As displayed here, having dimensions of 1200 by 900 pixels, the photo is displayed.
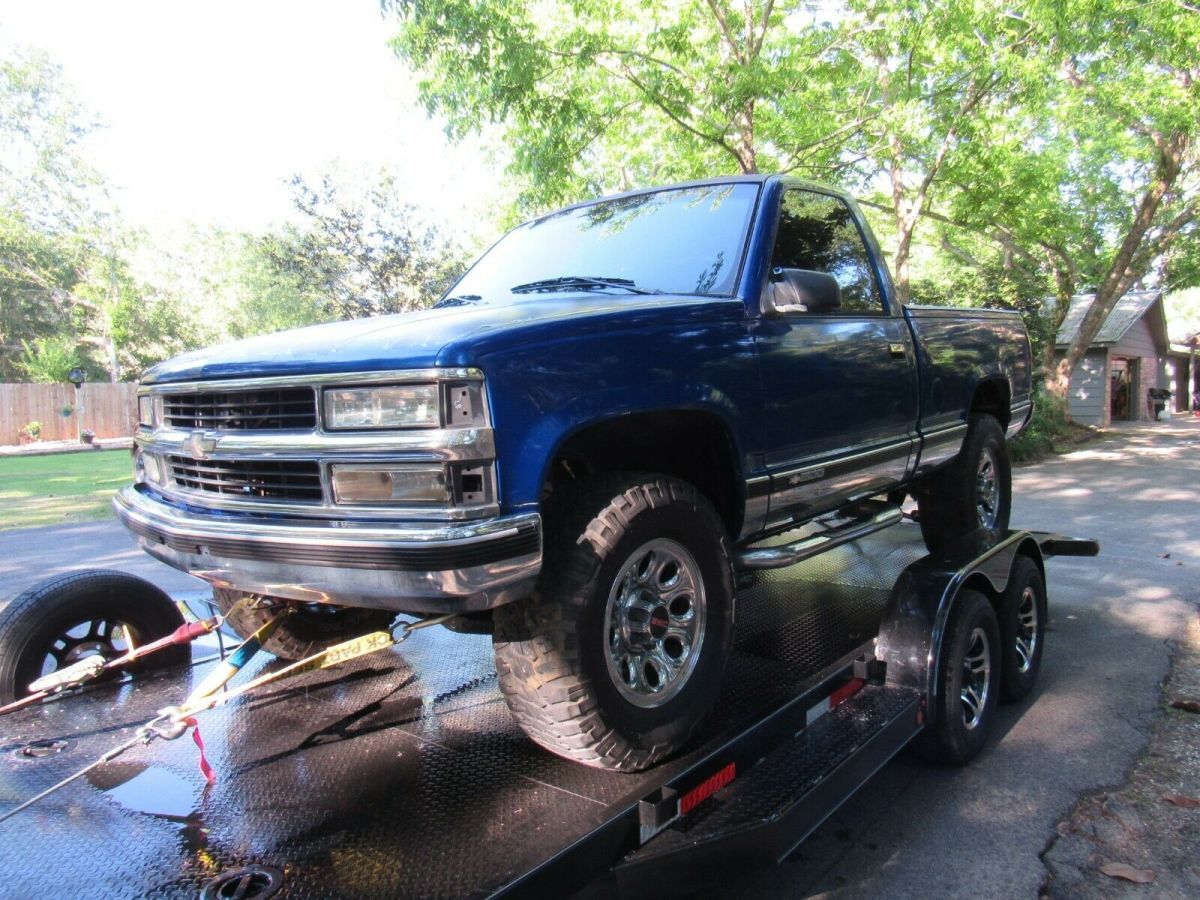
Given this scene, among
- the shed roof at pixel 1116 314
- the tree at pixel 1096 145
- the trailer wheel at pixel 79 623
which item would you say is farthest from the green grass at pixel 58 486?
the shed roof at pixel 1116 314

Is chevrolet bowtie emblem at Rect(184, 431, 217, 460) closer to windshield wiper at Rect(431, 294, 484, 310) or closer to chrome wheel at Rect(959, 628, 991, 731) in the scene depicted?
windshield wiper at Rect(431, 294, 484, 310)

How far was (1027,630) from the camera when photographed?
4.27m

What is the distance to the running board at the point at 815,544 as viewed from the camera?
308cm

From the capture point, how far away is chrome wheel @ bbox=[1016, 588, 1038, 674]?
4.14 m

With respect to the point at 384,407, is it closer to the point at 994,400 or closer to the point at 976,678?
the point at 976,678

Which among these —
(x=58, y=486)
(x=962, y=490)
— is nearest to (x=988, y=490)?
(x=962, y=490)

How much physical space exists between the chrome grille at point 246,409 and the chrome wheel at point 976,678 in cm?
286

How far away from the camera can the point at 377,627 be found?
3.43 m

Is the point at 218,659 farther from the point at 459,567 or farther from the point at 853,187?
the point at 853,187

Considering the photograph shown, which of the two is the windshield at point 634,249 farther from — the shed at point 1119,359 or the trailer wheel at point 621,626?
the shed at point 1119,359

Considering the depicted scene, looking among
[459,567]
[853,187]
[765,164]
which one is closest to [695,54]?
[765,164]

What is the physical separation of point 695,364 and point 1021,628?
2687 millimetres

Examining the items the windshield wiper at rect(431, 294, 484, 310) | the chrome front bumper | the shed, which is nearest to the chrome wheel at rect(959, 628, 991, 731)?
the chrome front bumper

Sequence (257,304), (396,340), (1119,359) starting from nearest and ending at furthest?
1. (396,340)
2. (1119,359)
3. (257,304)
